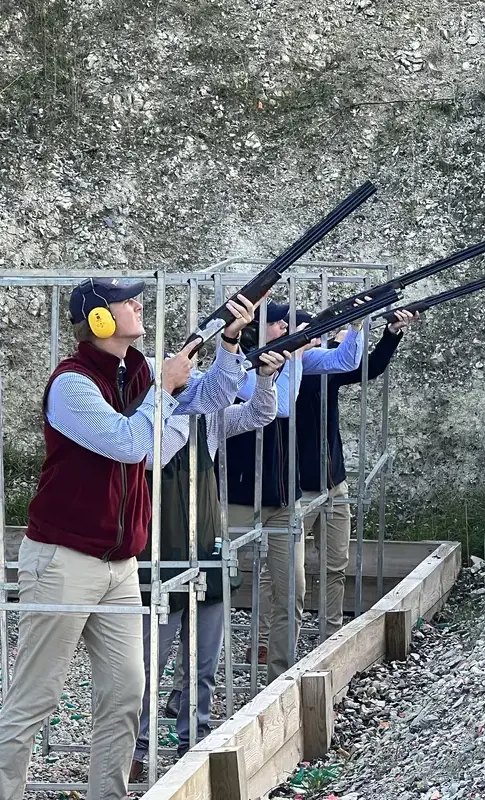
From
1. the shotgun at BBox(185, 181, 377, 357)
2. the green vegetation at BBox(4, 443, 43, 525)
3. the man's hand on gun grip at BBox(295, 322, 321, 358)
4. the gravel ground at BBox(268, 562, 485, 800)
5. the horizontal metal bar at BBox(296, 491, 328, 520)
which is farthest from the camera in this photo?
the green vegetation at BBox(4, 443, 43, 525)

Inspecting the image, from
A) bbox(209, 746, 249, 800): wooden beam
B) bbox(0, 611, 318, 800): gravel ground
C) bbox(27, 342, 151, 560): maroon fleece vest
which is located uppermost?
bbox(27, 342, 151, 560): maroon fleece vest

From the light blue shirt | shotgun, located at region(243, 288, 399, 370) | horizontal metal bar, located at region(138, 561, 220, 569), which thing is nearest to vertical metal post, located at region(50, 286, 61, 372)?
shotgun, located at region(243, 288, 399, 370)

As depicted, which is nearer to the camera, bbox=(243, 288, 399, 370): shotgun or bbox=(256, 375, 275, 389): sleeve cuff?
bbox=(243, 288, 399, 370): shotgun

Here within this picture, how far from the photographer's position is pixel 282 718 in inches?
201

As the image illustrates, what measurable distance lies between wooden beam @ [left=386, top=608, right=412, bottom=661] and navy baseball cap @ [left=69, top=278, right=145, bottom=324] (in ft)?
10.4

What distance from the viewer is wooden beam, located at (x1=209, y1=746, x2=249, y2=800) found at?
434 centimetres

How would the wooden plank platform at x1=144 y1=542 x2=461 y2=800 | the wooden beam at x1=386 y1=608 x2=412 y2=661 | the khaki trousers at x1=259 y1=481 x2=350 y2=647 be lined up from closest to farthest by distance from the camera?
the wooden plank platform at x1=144 y1=542 x2=461 y2=800 < the wooden beam at x1=386 y1=608 x2=412 y2=661 < the khaki trousers at x1=259 y1=481 x2=350 y2=647

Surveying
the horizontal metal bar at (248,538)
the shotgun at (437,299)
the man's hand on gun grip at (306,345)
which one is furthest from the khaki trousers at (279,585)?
the shotgun at (437,299)

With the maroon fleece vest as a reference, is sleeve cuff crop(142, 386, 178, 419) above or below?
above

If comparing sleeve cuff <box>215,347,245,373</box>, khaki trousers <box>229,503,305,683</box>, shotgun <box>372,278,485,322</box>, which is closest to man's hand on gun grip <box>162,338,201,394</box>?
sleeve cuff <box>215,347,245,373</box>

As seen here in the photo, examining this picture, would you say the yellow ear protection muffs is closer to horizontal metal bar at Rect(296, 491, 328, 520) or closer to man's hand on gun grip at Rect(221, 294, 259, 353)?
man's hand on gun grip at Rect(221, 294, 259, 353)

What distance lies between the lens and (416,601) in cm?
756

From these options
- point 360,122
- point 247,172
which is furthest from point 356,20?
point 247,172

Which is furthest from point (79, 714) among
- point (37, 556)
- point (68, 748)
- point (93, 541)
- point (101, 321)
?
point (101, 321)
